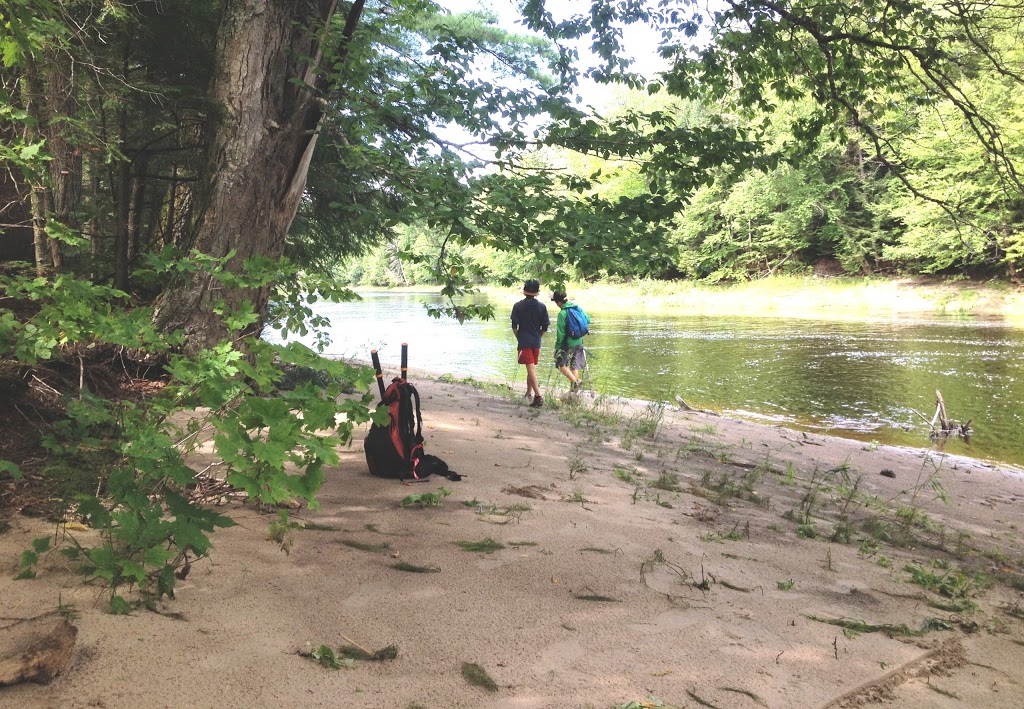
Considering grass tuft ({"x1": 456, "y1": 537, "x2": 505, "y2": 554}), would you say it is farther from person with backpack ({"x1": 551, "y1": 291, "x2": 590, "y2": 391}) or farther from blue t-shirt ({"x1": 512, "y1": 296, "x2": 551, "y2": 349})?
person with backpack ({"x1": 551, "y1": 291, "x2": 590, "y2": 391})

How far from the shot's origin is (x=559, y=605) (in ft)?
9.27

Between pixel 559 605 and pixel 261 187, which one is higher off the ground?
pixel 261 187

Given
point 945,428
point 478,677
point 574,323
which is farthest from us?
point 945,428

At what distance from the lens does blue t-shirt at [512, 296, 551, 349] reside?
9.34m

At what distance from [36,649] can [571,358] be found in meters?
8.81

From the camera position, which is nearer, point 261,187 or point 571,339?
point 261,187

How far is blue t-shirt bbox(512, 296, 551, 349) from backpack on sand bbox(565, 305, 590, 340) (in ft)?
1.83

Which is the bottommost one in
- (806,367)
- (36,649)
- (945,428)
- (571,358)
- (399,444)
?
(945,428)

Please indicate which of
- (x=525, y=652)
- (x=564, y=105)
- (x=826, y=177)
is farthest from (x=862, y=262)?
(x=525, y=652)


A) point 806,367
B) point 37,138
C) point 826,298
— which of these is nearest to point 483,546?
point 37,138

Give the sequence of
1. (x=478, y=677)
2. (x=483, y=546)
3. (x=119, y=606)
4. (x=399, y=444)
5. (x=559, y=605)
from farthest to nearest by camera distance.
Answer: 1. (x=399, y=444)
2. (x=483, y=546)
3. (x=559, y=605)
4. (x=478, y=677)
5. (x=119, y=606)

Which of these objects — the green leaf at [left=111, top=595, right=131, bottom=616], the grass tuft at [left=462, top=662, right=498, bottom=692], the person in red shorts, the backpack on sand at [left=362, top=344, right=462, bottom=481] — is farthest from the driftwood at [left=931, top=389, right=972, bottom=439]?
the green leaf at [left=111, top=595, right=131, bottom=616]

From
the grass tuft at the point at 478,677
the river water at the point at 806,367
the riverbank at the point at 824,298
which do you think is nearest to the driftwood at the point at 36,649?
the grass tuft at the point at 478,677

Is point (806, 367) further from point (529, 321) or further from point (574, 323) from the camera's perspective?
point (529, 321)
